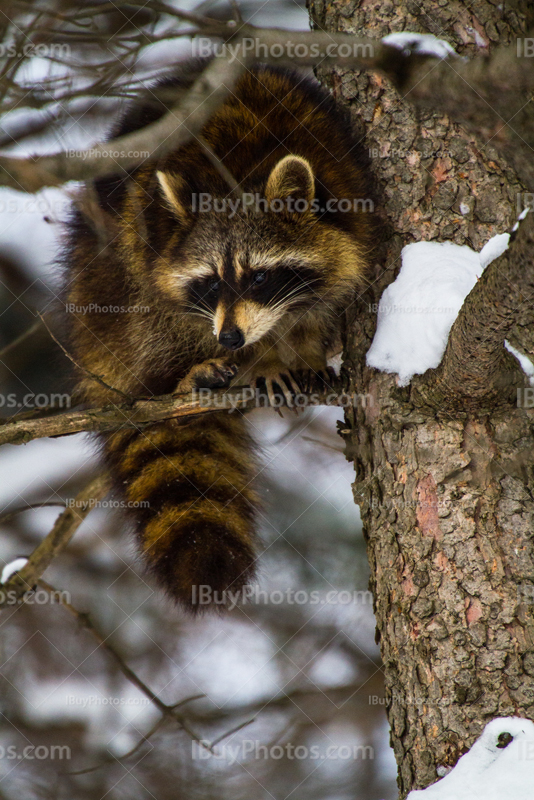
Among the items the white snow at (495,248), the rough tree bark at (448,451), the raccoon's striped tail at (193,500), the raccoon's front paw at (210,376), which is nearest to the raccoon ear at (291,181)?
the rough tree bark at (448,451)

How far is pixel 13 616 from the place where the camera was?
5.38 m


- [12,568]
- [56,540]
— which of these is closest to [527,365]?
[56,540]

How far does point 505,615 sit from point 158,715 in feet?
11.0

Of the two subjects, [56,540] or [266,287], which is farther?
[56,540]

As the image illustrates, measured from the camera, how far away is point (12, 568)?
3482 millimetres

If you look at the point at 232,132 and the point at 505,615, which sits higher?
the point at 232,132

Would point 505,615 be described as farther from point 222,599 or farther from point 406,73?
point 406,73

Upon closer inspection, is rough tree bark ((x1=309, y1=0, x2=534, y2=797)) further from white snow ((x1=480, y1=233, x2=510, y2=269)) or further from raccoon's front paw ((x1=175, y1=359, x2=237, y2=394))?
raccoon's front paw ((x1=175, y1=359, x2=237, y2=394))

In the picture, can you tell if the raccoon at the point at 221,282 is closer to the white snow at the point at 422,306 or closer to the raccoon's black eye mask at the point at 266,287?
the raccoon's black eye mask at the point at 266,287

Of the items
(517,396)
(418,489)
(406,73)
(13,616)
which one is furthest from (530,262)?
(13,616)

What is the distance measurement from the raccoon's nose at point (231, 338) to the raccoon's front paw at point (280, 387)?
14.7 inches

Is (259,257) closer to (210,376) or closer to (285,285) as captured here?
(285,285)

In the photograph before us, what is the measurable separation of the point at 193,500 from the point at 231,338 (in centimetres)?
78

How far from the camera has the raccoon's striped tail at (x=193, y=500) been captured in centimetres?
294
